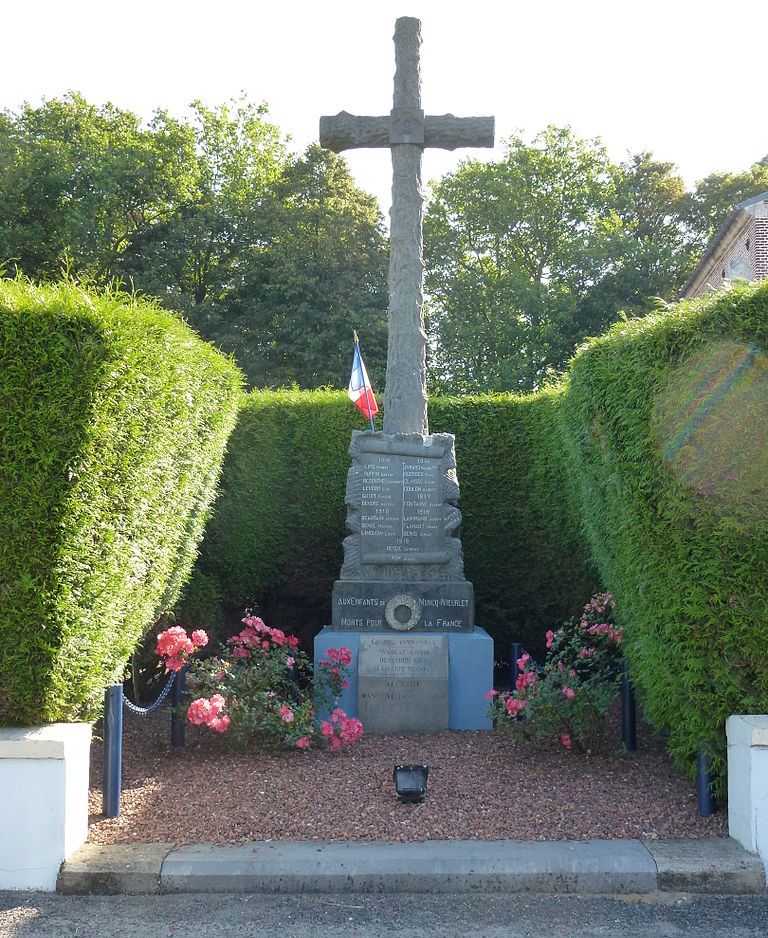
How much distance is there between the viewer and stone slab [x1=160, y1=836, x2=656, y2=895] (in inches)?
157

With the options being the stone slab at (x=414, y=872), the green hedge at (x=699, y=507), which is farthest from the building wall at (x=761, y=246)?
the stone slab at (x=414, y=872)

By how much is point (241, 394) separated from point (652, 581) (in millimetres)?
4431

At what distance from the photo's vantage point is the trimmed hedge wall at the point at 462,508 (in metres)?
8.74

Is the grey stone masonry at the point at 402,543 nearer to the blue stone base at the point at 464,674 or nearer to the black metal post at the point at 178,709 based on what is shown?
the blue stone base at the point at 464,674

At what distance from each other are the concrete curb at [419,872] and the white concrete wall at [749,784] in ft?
0.42

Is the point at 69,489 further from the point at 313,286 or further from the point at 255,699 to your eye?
the point at 313,286

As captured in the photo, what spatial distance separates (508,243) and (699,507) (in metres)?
25.7

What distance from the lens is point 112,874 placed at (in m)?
4.00

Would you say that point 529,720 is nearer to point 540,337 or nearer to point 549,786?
point 549,786

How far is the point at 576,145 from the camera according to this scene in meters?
29.8

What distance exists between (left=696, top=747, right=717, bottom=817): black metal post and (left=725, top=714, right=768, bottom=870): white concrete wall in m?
0.20

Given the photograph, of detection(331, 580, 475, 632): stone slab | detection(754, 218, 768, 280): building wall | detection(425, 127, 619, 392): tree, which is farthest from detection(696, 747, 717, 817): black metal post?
detection(425, 127, 619, 392): tree

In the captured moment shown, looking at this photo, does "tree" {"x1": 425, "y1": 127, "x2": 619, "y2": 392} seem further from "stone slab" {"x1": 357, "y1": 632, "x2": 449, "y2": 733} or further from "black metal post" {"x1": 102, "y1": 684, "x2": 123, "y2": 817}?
"black metal post" {"x1": 102, "y1": 684, "x2": 123, "y2": 817}

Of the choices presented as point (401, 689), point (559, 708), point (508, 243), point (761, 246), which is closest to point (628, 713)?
point (559, 708)
